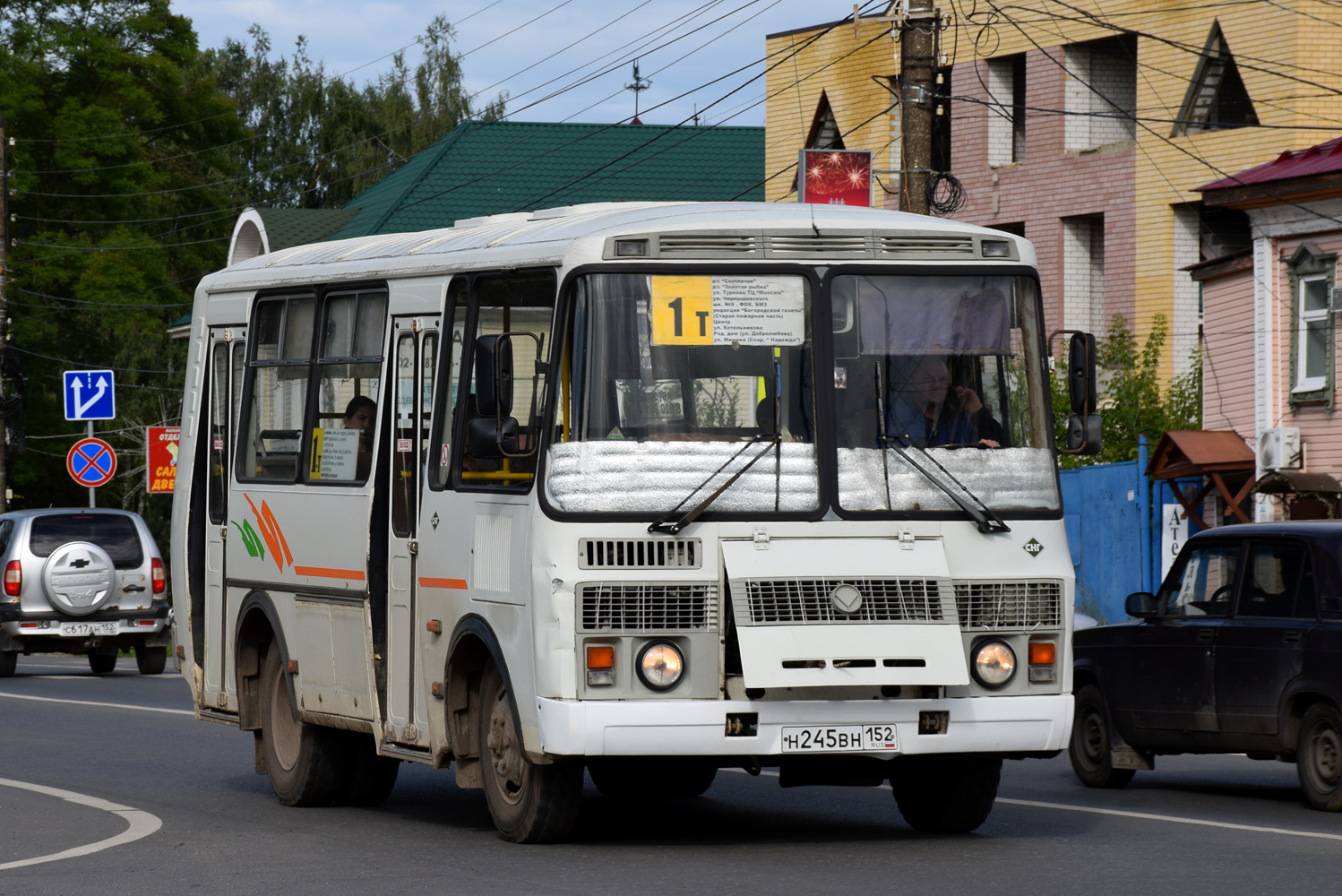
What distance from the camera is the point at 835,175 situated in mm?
24688

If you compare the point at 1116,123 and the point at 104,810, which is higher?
the point at 1116,123

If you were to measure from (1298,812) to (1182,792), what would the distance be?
59.2 inches

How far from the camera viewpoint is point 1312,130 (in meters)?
33.6

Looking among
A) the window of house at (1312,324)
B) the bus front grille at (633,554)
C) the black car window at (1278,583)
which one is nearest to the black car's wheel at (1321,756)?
the black car window at (1278,583)

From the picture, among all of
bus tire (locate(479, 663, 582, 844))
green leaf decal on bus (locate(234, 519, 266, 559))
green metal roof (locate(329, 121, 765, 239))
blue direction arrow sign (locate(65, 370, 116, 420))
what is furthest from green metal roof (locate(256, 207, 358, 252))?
bus tire (locate(479, 663, 582, 844))

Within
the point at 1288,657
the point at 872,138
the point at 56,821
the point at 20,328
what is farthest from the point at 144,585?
the point at 20,328

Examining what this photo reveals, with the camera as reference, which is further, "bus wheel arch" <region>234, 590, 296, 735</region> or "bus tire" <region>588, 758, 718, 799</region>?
"bus wheel arch" <region>234, 590, 296, 735</region>

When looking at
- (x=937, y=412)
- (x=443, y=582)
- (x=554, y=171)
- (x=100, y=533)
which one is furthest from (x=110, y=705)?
(x=554, y=171)

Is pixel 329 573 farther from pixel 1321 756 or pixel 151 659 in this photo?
pixel 151 659

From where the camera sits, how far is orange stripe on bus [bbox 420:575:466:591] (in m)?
11.1

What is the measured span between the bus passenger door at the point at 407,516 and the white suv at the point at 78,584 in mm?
14962

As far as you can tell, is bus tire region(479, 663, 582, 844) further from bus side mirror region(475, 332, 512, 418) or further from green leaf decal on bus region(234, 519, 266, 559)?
green leaf decal on bus region(234, 519, 266, 559)

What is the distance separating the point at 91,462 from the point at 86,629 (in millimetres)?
10262

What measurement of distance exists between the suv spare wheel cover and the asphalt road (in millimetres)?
9940
